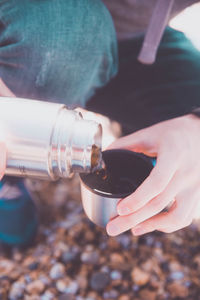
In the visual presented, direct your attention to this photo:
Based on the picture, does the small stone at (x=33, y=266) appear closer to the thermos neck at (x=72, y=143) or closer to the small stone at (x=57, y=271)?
the small stone at (x=57, y=271)

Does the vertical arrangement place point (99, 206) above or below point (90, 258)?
above

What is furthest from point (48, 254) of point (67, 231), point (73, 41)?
point (73, 41)

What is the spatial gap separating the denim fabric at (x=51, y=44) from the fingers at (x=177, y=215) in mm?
335

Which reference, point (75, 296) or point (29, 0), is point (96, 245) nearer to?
point (75, 296)

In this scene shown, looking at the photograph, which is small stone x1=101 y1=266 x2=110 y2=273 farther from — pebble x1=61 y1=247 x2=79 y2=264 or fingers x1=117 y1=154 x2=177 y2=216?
fingers x1=117 y1=154 x2=177 y2=216

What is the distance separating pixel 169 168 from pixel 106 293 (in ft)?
1.23

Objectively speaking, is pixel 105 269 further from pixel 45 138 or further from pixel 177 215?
pixel 45 138

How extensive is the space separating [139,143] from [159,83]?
0.28m

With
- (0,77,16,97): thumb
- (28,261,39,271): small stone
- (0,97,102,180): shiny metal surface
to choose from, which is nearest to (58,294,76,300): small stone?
(28,261,39,271): small stone

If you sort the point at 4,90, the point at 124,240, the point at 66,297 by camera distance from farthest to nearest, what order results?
the point at 124,240 < the point at 66,297 < the point at 4,90

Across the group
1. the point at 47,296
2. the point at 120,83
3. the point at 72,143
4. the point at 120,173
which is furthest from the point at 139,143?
the point at 47,296

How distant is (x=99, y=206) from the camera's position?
0.54 metres

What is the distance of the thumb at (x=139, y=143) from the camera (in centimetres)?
57

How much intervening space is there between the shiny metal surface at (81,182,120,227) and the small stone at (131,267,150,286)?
0.21 meters
